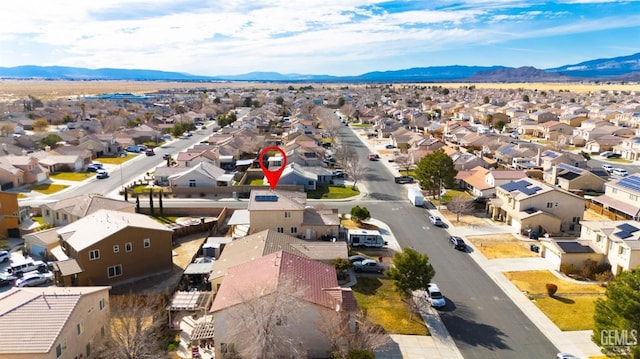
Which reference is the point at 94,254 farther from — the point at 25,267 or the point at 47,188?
the point at 47,188

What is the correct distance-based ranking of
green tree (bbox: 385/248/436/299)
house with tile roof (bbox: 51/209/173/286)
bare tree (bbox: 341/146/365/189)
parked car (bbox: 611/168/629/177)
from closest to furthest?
green tree (bbox: 385/248/436/299) → house with tile roof (bbox: 51/209/173/286) → bare tree (bbox: 341/146/365/189) → parked car (bbox: 611/168/629/177)

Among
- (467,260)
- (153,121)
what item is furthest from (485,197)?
(153,121)

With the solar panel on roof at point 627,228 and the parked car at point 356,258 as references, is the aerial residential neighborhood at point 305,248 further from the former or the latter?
the solar panel on roof at point 627,228

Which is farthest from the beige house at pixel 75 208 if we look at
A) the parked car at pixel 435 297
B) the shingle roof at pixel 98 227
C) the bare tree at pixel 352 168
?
the bare tree at pixel 352 168

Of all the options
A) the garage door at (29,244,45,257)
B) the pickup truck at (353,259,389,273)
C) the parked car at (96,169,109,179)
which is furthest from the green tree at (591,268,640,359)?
the parked car at (96,169,109,179)

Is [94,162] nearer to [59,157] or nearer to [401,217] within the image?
[59,157]

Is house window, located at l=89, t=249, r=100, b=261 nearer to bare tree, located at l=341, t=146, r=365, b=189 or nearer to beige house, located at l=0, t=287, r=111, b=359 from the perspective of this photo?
beige house, located at l=0, t=287, r=111, b=359

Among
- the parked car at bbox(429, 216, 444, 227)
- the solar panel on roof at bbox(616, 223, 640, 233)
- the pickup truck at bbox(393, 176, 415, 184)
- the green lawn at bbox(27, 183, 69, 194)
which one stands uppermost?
the solar panel on roof at bbox(616, 223, 640, 233)

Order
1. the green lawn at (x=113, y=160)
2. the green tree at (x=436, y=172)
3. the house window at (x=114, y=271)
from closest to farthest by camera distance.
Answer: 1. the house window at (x=114, y=271)
2. the green tree at (x=436, y=172)
3. the green lawn at (x=113, y=160)
